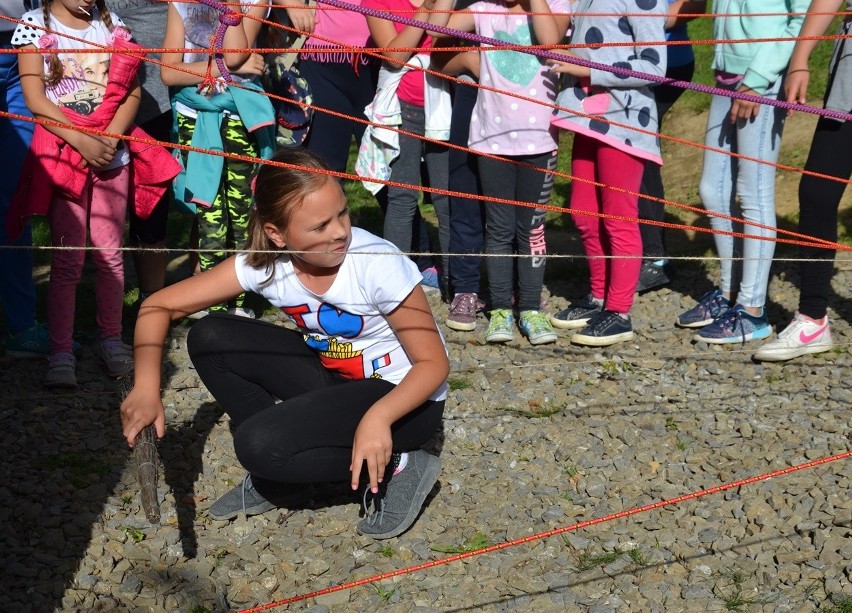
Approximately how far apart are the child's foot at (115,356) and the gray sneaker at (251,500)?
110cm

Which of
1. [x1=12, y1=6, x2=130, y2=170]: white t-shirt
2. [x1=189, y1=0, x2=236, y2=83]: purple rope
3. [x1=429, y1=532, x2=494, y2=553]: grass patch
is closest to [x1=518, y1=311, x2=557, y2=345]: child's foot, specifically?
[x1=429, y1=532, x2=494, y2=553]: grass patch

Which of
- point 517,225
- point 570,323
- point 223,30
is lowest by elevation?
point 570,323

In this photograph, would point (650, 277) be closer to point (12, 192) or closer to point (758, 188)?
point (758, 188)

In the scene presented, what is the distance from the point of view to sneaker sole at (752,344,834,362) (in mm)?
4035

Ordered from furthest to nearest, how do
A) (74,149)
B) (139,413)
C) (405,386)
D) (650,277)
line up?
(650,277) < (74,149) < (405,386) < (139,413)

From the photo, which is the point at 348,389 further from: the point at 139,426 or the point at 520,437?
the point at 520,437

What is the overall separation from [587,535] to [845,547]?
0.71 meters

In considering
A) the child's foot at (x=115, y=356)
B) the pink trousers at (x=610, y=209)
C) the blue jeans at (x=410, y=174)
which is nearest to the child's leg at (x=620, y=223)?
the pink trousers at (x=610, y=209)

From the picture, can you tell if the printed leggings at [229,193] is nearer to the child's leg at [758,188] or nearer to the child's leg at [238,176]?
the child's leg at [238,176]

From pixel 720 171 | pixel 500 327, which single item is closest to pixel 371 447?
pixel 500 327

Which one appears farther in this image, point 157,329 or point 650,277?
point 650,277

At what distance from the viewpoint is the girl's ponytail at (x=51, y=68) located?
3.69 metres

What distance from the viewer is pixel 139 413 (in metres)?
2.63

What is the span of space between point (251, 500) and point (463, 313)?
1648 mm
